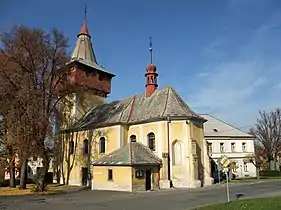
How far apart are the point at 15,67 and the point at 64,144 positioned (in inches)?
634

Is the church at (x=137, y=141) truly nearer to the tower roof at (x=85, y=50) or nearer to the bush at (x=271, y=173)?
the tower roof at (x=85, y=50)

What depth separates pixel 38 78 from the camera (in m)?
29.0

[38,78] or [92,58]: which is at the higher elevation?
[92,58]

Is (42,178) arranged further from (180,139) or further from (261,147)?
(261,147)

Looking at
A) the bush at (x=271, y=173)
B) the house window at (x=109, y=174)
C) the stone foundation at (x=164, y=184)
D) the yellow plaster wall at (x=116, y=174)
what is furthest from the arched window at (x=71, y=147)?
the bush at (x=271, y=173)

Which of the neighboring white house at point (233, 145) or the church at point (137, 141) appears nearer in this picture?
the church at point (137, 141)

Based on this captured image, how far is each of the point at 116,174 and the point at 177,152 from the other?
663cm

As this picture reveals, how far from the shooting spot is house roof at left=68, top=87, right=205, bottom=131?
1266 inches

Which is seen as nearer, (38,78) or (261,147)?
(38,78)

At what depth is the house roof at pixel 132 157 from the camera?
29.1 m

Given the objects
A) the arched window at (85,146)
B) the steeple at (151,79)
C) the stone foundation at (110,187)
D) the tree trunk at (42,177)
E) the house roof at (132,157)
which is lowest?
the stone foundation at (110,187)

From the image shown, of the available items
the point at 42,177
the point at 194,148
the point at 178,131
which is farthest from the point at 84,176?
the point at 194,148

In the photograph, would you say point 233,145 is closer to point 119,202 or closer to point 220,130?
point 220,130

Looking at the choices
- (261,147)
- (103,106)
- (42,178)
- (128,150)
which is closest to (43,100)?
(42,178)
